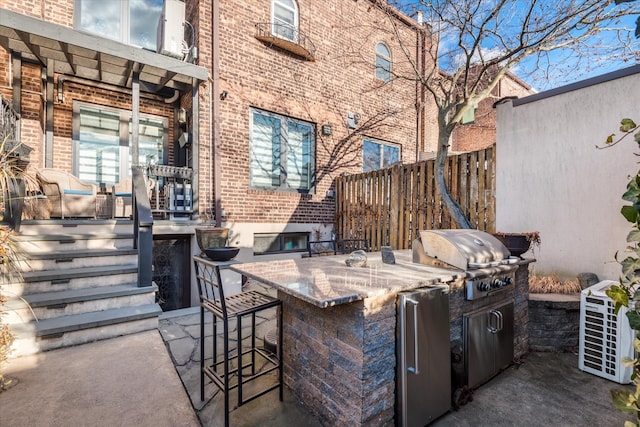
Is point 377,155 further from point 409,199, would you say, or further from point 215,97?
point 215,97

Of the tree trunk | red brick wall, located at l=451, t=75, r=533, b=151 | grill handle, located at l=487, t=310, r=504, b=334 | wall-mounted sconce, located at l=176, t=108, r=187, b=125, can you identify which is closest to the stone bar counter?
grill handle, located at l=487, t=310, r=504, b=334

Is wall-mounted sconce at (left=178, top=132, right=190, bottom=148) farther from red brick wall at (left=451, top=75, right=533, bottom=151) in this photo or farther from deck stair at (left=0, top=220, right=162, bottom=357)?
red brick wall at (left=451, top=75, right=533, bottom=151)

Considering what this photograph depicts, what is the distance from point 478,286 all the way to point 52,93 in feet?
22.8

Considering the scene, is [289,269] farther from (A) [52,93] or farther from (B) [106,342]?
(A) [52,93]

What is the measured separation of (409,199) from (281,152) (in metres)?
2.80

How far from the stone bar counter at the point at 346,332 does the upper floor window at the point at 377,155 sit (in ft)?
19.1

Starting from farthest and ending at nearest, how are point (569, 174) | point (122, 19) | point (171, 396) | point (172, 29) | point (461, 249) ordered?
point (122, 19) → point (172, 29) → point (569, 174) → point (461, 249) → point (171, 396)

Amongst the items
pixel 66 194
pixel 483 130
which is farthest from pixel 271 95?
pixel 483 130

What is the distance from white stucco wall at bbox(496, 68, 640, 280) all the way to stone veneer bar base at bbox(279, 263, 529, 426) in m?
2.34

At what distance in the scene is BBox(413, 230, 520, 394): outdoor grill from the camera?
7.44 ft

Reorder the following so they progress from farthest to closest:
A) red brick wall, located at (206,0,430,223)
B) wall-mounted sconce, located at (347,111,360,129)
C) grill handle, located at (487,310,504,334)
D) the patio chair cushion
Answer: wall-mounted sconce, located at (347,111,360,129) → red brick wall, located at (206,0,430,223) → the patio chair cushion → grill handle, located at (487,310,504,334)

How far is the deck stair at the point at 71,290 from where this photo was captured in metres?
2.74

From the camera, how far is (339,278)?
6.47ft

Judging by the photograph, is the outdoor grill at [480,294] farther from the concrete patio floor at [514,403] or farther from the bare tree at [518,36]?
the bare tree at [518,36]
